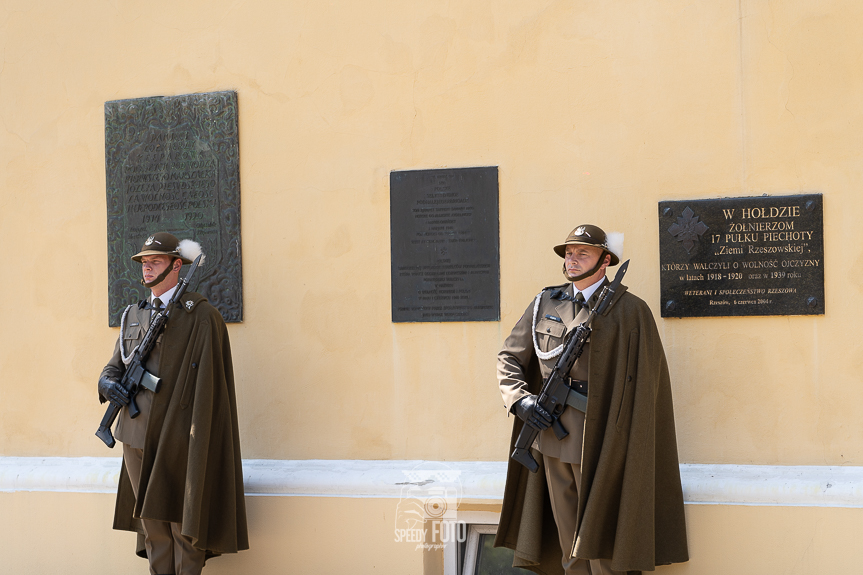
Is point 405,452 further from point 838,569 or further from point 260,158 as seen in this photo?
point 838,569

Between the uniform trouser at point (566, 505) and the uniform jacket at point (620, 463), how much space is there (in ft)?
0.35

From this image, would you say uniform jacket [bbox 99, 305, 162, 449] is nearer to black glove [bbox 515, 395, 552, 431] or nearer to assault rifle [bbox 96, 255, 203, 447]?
assault rifle [bbox 96, 255, 203, 447]

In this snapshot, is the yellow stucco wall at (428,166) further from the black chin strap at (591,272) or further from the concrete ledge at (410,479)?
the black chin strap at (591,272)

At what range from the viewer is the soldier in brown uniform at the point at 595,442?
3.87m

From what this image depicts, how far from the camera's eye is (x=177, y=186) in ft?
17.0

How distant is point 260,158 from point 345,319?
1127 millimetres

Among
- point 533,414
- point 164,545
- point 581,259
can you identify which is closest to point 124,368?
point 164,545

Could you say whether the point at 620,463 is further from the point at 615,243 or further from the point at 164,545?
the point at 164,545

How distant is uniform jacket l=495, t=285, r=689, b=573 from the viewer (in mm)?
3852

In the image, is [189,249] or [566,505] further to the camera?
[189,249]

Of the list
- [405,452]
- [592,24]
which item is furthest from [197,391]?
[592,24]

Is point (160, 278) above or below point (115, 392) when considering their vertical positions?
above

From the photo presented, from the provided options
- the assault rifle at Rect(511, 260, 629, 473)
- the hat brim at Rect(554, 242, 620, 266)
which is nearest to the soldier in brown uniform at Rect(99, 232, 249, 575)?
the assault rifle at Rect(511, 260, 629, 473)

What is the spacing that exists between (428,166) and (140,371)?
6.49 ft
